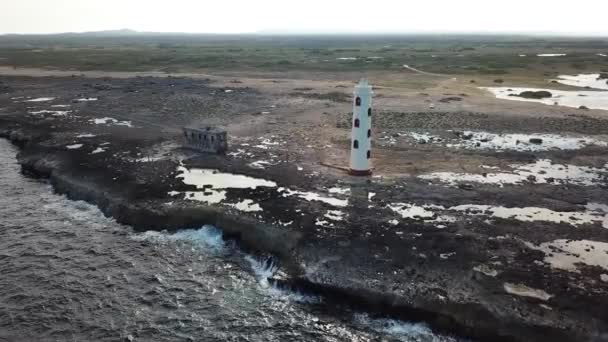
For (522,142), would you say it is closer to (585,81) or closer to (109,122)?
(109,122)

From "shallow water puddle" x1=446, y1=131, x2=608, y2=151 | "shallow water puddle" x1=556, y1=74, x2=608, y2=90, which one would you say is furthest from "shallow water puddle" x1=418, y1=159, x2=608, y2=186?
"shallow water puddle" x1=556, y1=74, x2=608, y2=90

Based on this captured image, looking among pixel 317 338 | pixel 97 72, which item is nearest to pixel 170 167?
pixel 317 338

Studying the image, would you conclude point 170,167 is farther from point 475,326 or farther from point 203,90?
point 203,90

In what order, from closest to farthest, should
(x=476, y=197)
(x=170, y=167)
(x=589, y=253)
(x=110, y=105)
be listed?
(x=589, y=253)
(x=476, y=197)
(x=170, y=167)
(x=110, y=105)

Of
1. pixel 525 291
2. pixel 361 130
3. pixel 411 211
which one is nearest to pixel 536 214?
pixel 411 211

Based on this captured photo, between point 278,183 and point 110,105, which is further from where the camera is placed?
point 110,105

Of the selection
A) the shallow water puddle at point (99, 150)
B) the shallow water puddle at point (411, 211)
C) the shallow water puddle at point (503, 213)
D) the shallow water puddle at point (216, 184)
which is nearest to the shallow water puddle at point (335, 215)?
the shallow water puddle at point (503, 213)
